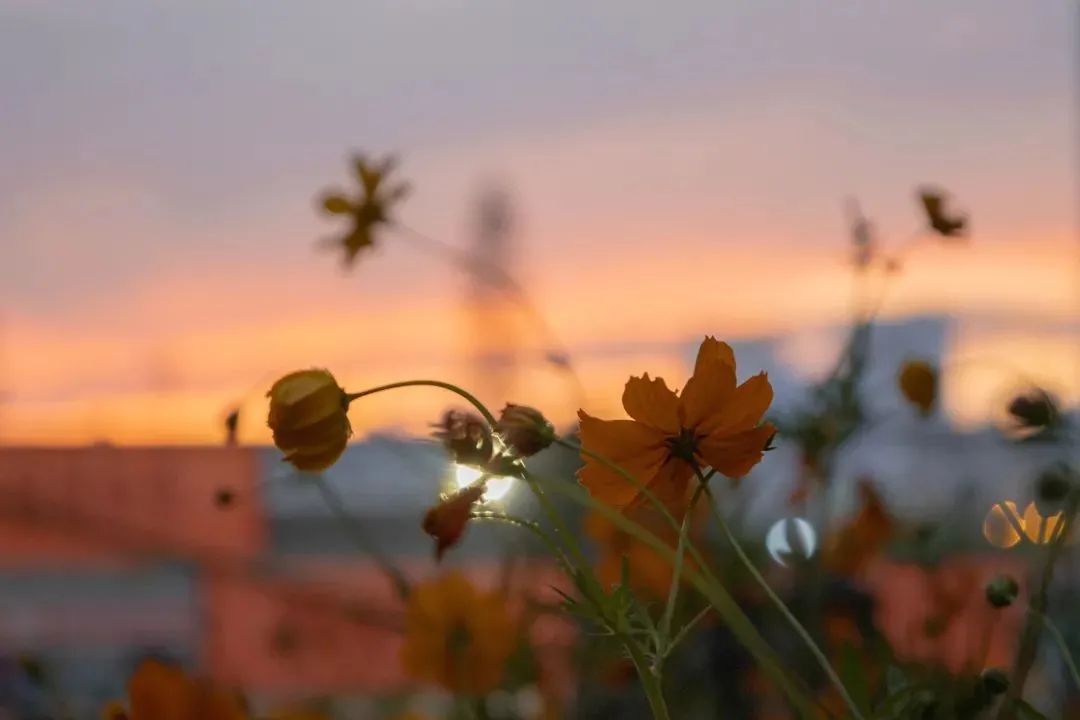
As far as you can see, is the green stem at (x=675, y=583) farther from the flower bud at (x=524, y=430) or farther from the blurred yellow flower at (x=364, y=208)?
the blurred yellow flower at (x=364, y=208)

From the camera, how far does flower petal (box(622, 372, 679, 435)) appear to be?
1.08 feet

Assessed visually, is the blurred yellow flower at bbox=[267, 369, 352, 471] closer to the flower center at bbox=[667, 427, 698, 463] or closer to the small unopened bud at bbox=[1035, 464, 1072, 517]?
the flower center at bbox=[667, 427, 698, 463]

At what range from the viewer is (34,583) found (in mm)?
1403

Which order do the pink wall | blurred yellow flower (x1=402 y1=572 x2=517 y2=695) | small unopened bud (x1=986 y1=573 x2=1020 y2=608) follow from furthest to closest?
1. the pink wall
2. blurred yellow flower (x1=402 y1=572 x2=517 y2=695)
3. small unopened bud (x1=986 y1=573 x2=1020 y2=608)

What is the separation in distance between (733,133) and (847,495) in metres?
0.29

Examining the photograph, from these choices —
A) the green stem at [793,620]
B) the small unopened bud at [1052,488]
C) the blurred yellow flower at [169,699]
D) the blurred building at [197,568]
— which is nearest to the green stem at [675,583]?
the green stem at [793,620]

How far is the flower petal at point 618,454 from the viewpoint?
33 cm

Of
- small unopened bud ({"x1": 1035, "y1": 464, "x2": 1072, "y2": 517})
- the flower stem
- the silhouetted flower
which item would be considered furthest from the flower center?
the silhouetted flower

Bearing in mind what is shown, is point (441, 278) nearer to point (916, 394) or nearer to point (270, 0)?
point (270, 0)

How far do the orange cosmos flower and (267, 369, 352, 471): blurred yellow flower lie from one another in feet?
0.22

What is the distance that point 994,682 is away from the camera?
352mm

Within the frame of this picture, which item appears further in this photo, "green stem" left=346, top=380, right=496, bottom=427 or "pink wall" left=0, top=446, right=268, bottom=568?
"pink wall" left=0, top=446, right=268, bottom=568

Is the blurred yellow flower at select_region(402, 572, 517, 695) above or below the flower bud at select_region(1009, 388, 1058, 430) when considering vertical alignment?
below

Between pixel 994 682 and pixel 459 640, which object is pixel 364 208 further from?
pixel 994 682
